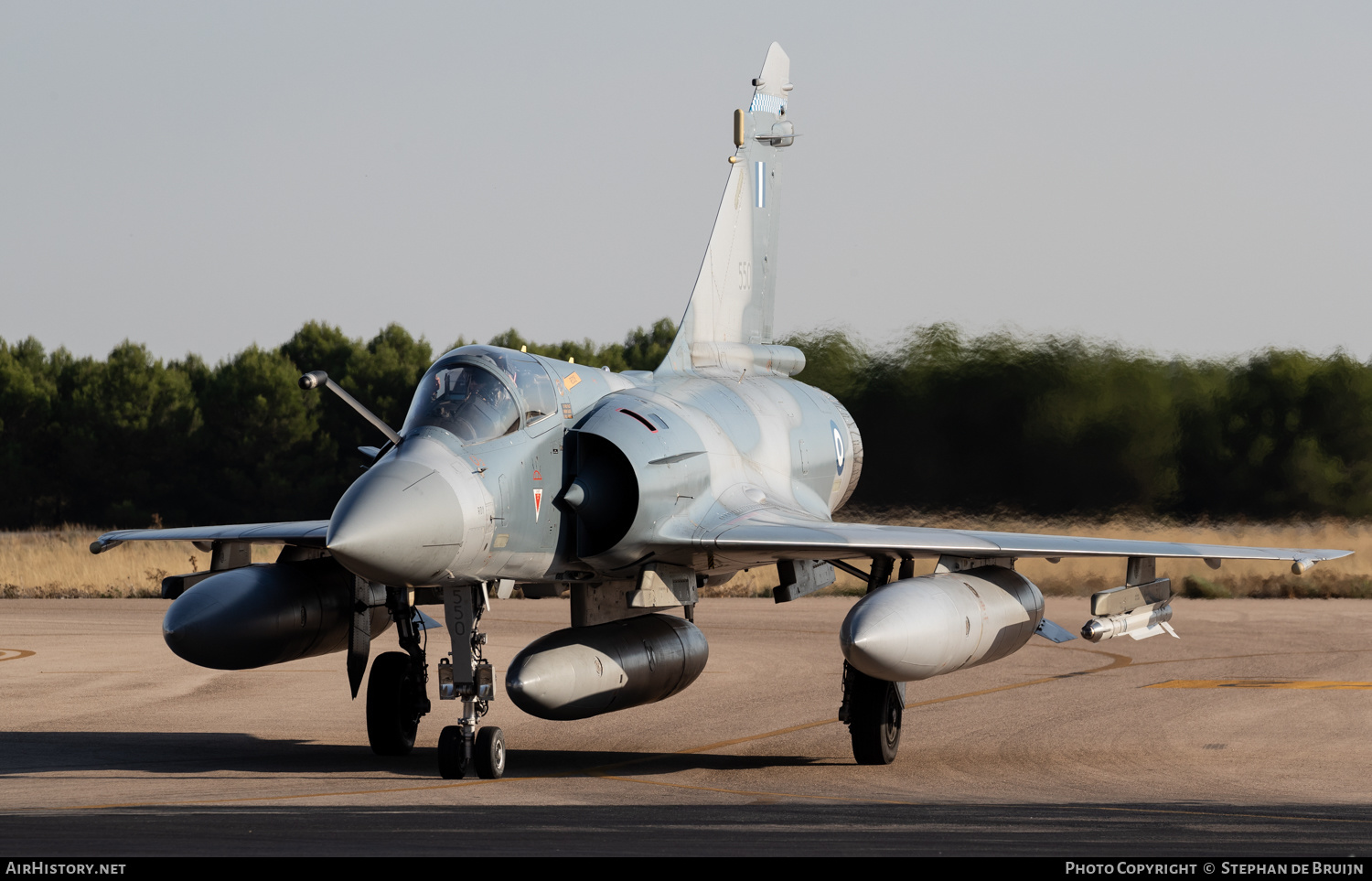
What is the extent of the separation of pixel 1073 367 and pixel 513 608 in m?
11.6

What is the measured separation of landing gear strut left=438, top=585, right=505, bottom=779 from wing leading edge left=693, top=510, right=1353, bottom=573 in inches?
77.9

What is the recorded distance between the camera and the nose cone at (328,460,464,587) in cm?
976

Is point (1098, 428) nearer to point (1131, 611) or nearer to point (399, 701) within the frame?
point (1131, 611)

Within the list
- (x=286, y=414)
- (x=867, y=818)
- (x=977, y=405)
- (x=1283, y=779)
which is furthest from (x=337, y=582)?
(x=286, y=414)

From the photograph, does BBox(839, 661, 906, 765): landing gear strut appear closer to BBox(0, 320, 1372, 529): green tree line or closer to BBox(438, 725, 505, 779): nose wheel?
BBox(438, 725, 505, 779): nose wheel

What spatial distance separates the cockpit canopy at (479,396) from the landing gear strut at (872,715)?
11.5 feet

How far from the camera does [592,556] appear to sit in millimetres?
11930

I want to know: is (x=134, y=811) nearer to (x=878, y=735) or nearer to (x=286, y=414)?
(x=878, y=735)

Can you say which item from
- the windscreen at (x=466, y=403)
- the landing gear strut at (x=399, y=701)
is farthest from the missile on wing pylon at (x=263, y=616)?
the windscreen at (x=466, y=403)

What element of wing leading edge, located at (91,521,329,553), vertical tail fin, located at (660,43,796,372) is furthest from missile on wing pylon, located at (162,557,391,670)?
vertical tail fin, located at (660,43,796,372)

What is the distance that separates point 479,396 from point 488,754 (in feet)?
8.63

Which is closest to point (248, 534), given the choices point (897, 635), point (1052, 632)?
point (897, 635)

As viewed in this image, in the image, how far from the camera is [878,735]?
1244 centimetres

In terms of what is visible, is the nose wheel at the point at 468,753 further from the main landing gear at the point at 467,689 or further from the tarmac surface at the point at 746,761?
the tarmac surface at the point at 746,761
